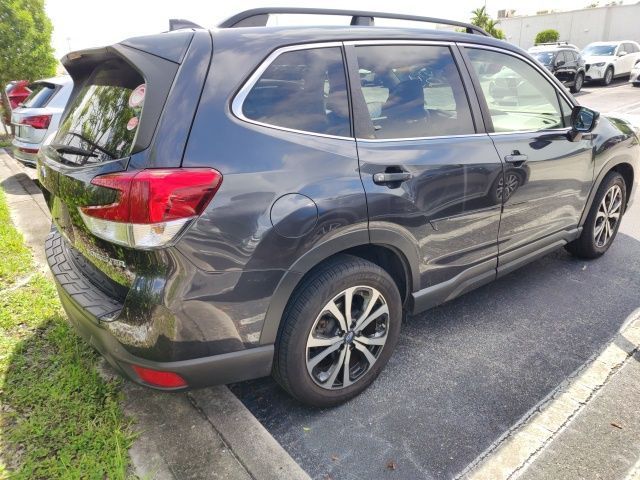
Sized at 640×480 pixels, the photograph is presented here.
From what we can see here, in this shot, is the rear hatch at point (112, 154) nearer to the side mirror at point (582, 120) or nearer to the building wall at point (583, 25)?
the side mirror at point (582, 120)

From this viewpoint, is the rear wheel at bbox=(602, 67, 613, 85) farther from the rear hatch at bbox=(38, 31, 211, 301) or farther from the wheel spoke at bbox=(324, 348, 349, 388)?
the rear hatch at bbox=(38, 31, 211, 301)

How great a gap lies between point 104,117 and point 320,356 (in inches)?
59.7

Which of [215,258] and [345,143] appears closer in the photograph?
[215,258]

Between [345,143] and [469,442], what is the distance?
1.53 metres

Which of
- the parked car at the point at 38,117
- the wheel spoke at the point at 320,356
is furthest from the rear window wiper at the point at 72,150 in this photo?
the parked car at the point at 38,117

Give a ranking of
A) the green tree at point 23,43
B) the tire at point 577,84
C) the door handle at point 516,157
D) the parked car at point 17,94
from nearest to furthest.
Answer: the door handle at point 516,157 → the parked car at point 17,94 → the green tree at point 23,43 → the tire at point 577,84

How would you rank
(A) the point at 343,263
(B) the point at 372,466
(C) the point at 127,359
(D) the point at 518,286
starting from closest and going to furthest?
1. (C) the point at 127,359
2. (B) the point at 372,466
3. (A) the point at 343,263
4. (D) the point at 518,286

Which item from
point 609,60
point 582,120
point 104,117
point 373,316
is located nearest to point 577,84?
point 609,60

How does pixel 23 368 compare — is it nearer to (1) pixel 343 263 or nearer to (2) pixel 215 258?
(2) pixel 215 258

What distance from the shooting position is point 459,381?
2.69 meters

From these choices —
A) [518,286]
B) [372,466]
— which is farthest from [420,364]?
[518,286]

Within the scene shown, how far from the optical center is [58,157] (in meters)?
2.29

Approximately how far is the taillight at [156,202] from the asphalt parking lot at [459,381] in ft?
3.93

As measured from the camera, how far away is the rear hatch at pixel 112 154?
5.97 feet
